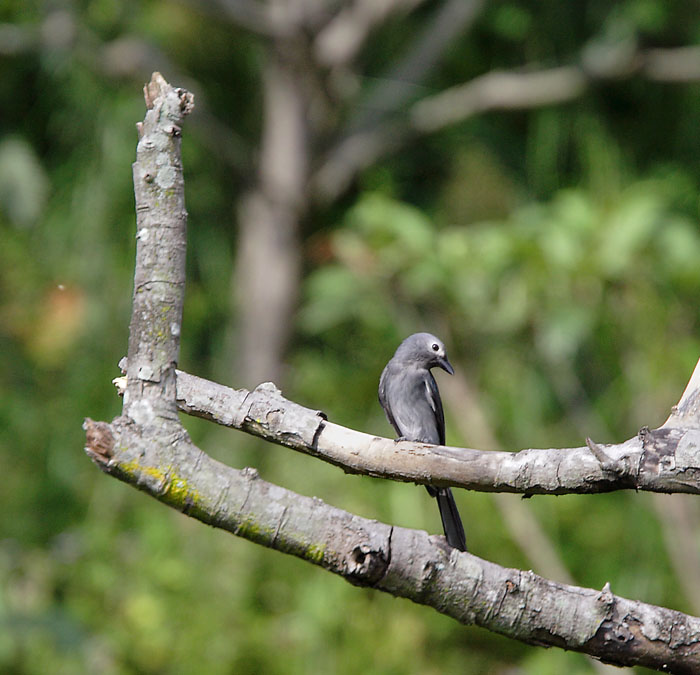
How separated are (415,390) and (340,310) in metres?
1.86

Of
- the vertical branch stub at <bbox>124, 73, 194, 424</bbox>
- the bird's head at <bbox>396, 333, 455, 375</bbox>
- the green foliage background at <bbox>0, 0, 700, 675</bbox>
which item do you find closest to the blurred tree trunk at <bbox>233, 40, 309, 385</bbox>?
the green foliage background at <bbox>0, 0, 700, 675</bbox>

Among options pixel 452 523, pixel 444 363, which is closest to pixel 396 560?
pixel 452 523

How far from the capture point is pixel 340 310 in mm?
4547

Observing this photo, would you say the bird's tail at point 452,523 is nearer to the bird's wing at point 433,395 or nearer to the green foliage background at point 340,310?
the bird's wing at point 433,395

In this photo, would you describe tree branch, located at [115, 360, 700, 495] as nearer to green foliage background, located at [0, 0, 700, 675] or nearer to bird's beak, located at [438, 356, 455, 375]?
bird's beak, located at [438, 356, 455, 375]

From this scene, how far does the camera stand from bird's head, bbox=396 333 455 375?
8.49 ft

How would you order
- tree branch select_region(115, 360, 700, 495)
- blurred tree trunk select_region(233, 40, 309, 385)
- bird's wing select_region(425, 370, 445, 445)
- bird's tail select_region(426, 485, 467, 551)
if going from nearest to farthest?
tree branch select_region(115, 360, 700, 495) < bird's tail select_region(426, 485, 467, 551) < bird's wing select_region(425, 370, 445, 445) < blurred tree trunk select_region(233, 40, 309, 385)

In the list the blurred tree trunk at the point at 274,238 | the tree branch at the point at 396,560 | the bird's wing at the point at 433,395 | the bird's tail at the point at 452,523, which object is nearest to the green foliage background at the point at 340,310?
the blurred tree trunk at the point at 274,238

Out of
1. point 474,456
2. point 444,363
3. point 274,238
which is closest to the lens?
point 474,456

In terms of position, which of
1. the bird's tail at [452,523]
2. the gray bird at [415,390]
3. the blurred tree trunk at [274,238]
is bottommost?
the bird's tail at [452,523]

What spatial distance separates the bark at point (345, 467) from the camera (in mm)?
1463

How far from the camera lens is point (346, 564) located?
1.52 m

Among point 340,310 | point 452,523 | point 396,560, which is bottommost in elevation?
point 396,560

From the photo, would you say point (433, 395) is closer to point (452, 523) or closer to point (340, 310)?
point (452, 523)
